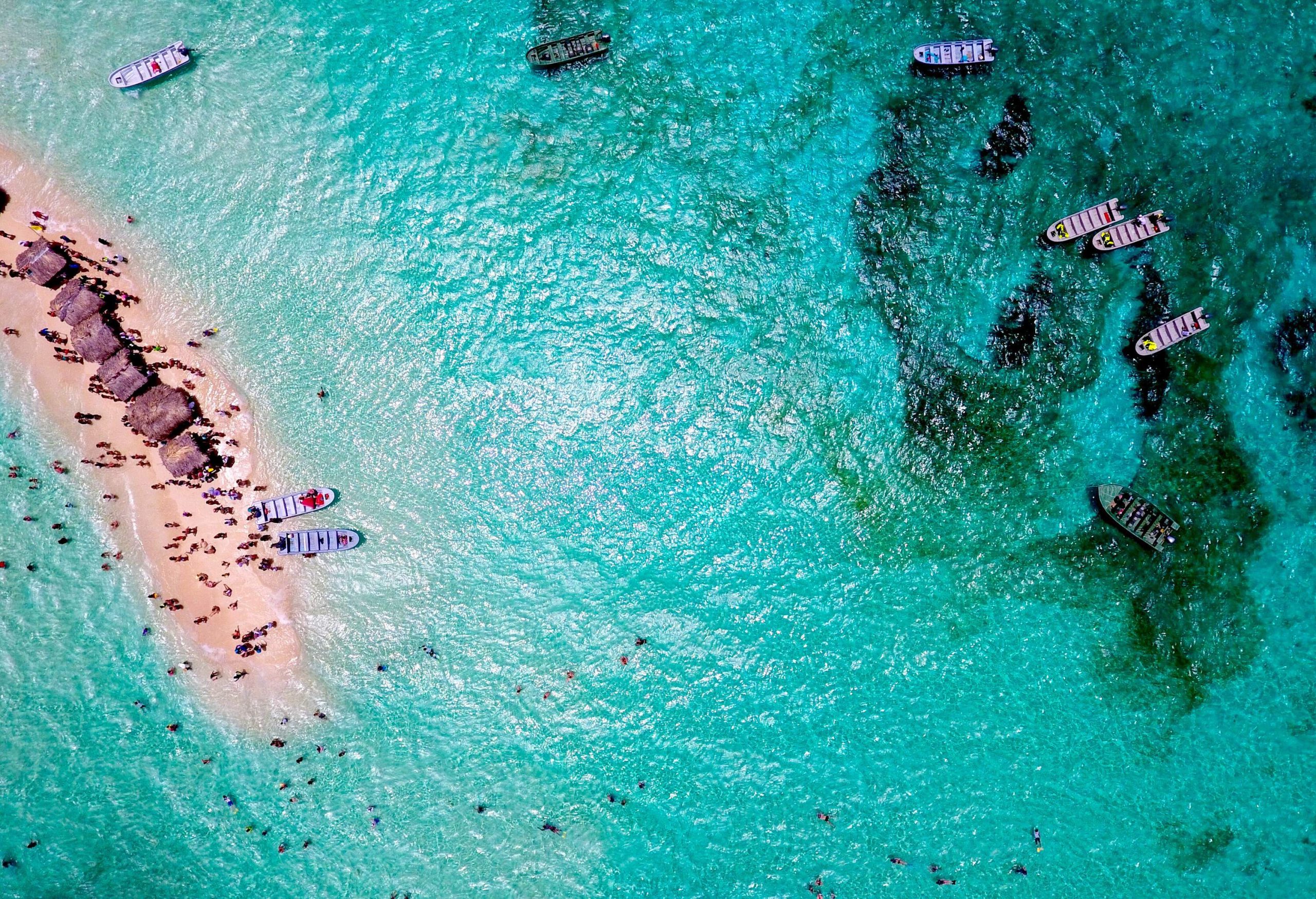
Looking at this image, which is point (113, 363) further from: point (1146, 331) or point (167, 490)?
point (1146, 331)

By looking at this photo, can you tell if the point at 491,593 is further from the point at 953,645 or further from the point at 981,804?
the point at 981,804

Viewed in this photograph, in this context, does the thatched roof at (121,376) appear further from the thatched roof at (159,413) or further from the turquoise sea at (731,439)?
the turquoise sea at (731,439)

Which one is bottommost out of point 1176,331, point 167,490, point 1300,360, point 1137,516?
point 1137,516

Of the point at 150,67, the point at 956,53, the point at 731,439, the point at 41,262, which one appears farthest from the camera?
the point at 731,439

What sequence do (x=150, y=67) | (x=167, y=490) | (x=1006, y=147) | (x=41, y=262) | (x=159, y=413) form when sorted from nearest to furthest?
(x=41, y=262) < (x=159, y=413) < (x=150, y=67) < (x=167, y=490) < (x=1006, y=147)

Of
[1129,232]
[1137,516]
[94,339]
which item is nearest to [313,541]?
[94,339]

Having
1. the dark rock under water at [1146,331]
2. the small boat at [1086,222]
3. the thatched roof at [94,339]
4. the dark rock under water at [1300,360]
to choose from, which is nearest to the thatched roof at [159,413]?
the thatched roof at [94,339]
